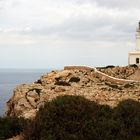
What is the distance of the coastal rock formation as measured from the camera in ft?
108

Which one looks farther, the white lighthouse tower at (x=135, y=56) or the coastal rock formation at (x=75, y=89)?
the white lighthouse tower at (x=135, y=56)

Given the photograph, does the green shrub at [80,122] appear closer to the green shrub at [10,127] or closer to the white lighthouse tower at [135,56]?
the green shrub at [10,127]

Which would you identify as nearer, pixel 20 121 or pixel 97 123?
pixel 97 123

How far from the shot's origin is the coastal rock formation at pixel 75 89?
32975 millimetres

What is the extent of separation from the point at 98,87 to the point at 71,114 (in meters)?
23.8

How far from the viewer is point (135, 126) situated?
44.3 feet

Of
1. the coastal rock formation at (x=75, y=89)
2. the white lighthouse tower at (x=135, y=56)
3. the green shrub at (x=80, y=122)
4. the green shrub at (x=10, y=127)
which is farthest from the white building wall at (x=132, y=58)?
the green shrub at (x=10, y=127)

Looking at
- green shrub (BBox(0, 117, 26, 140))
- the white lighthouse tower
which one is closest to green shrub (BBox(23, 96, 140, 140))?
green shrub (BBox(0, 117, 26, 140))

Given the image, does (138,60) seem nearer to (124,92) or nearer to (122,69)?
(122,69)

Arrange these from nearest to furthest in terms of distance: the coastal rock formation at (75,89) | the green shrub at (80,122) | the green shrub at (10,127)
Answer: the green shrub at (80,122) → the green shrub at (10,127) → the coastal rock formation at (75,89)

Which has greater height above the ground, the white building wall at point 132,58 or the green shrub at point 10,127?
the white building wall at point 132,58

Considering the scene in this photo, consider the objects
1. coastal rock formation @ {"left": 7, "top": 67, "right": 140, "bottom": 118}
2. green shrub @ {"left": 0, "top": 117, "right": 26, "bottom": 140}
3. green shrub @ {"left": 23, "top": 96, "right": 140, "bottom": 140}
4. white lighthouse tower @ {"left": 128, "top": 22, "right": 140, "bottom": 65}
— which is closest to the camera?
green shrub @ {"left": 23, "top": 96, "right": 140, "bottom": 140}

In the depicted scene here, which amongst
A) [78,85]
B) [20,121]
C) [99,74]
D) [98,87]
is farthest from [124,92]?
[20,121]

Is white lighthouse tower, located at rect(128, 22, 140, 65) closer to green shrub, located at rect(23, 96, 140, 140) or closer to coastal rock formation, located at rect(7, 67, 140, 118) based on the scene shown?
coastal rock formation, located at rect(7, 67, 140, 118)
